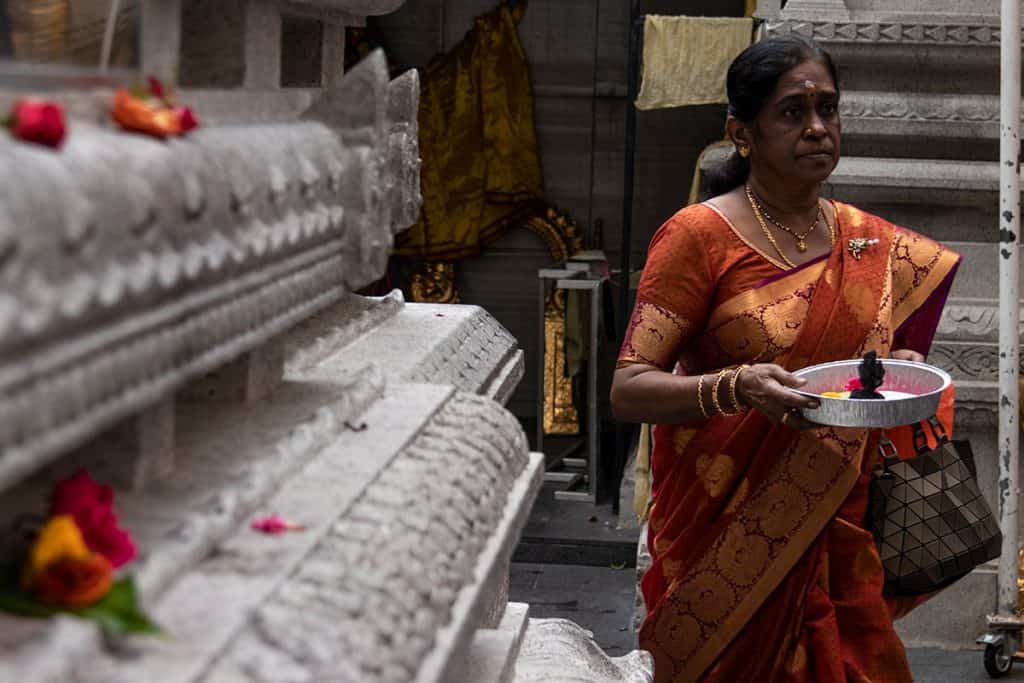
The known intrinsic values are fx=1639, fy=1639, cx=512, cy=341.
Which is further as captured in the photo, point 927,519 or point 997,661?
point 997,661

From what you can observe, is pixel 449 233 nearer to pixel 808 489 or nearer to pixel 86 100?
pixel 808 489

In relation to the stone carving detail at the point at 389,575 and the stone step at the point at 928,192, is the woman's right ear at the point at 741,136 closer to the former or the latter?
the stone carving detail at the point at 389,575

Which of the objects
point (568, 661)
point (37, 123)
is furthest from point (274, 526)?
point (568, 661)

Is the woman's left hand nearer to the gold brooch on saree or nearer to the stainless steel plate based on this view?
the stainless steel plate

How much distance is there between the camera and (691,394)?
289cm

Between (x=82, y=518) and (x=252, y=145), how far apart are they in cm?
44

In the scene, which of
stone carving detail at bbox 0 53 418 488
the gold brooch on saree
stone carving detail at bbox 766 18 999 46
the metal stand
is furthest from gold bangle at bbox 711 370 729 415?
the metal stand

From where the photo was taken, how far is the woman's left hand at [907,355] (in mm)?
3062

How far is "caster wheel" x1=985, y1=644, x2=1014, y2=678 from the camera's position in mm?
4254

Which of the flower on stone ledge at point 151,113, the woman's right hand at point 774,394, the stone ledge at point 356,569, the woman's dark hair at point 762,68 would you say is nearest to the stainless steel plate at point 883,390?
the woman's right hand at point 774,394

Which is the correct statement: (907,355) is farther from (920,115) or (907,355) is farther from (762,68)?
(920,115)

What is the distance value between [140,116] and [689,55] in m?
4.42

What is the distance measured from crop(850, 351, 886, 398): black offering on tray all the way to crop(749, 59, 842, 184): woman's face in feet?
1.21

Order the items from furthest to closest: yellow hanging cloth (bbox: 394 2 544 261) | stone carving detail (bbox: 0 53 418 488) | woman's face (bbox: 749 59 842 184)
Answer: yellow hanging cloth (bbox: 394 2 544 261), woman's face (bbox: 749 59 842 184), stone carving detail (bbox: 0 53 418 488)
